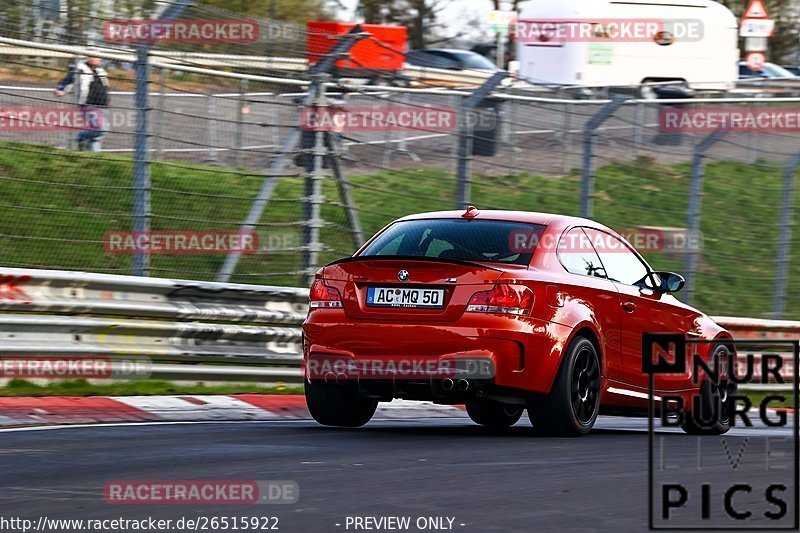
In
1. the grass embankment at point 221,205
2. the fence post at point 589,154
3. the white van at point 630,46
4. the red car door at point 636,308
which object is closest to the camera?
the red car door at point 636,308

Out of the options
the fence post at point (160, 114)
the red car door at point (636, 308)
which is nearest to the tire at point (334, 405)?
the red car door at point (636, 308)

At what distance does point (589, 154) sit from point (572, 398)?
235 inches

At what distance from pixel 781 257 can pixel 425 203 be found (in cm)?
431

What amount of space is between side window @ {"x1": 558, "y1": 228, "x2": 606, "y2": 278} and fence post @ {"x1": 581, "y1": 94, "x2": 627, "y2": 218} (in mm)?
4767

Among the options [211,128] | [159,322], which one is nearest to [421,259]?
[159,322]

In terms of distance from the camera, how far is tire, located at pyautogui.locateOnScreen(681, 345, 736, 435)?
10562 millimetres

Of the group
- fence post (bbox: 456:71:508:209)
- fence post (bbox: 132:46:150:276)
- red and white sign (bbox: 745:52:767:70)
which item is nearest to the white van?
red and white sign (bbox: 745:52:767:70)

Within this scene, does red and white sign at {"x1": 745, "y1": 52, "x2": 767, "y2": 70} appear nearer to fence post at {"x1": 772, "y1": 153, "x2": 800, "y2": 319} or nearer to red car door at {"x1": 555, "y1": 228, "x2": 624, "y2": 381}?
fence post at {"x1": 772, "y1": 153, "x2": 800, "y2": 319}

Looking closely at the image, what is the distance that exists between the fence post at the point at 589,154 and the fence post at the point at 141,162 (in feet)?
15.6

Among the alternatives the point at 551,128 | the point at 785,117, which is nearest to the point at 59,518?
the point at 551,128

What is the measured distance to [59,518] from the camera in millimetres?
5750

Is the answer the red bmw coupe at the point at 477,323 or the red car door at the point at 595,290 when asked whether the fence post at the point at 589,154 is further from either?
Result: the red car door at the point at 595,290

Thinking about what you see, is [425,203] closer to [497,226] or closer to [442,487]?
[497,226]

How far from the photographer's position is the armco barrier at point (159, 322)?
35.2ft
